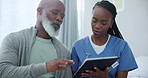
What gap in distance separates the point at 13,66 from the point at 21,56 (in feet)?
0.47

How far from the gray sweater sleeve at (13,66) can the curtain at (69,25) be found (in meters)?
1.33

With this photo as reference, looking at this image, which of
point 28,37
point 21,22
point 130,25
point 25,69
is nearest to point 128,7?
point 130,25

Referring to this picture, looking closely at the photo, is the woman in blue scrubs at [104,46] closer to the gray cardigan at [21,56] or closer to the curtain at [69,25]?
the gray cardigan at [21,56]

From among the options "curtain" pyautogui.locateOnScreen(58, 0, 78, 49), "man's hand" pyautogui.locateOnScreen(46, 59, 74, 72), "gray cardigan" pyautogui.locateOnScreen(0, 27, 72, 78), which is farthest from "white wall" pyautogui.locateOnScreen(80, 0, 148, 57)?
"man's hand" pyautogui.locateOnScreen(46, 59, 74, 72)

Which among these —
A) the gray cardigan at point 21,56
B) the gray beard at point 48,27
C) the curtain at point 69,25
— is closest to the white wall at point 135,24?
the curtain at point 69,25

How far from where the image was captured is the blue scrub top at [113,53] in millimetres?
1237

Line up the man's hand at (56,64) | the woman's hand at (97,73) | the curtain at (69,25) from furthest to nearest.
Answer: the curtain at (69,25) < the woman's hand at (97,73) < the man's hand at (56,64)

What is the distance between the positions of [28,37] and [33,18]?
93 centimetres

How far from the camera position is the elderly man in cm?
99

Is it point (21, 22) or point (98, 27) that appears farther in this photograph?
point (21, 22)

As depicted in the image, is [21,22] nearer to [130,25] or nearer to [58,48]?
[58,48]

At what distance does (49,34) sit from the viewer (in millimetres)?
1279

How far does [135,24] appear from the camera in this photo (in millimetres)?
2205

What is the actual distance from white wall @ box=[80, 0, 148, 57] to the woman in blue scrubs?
93 cm
